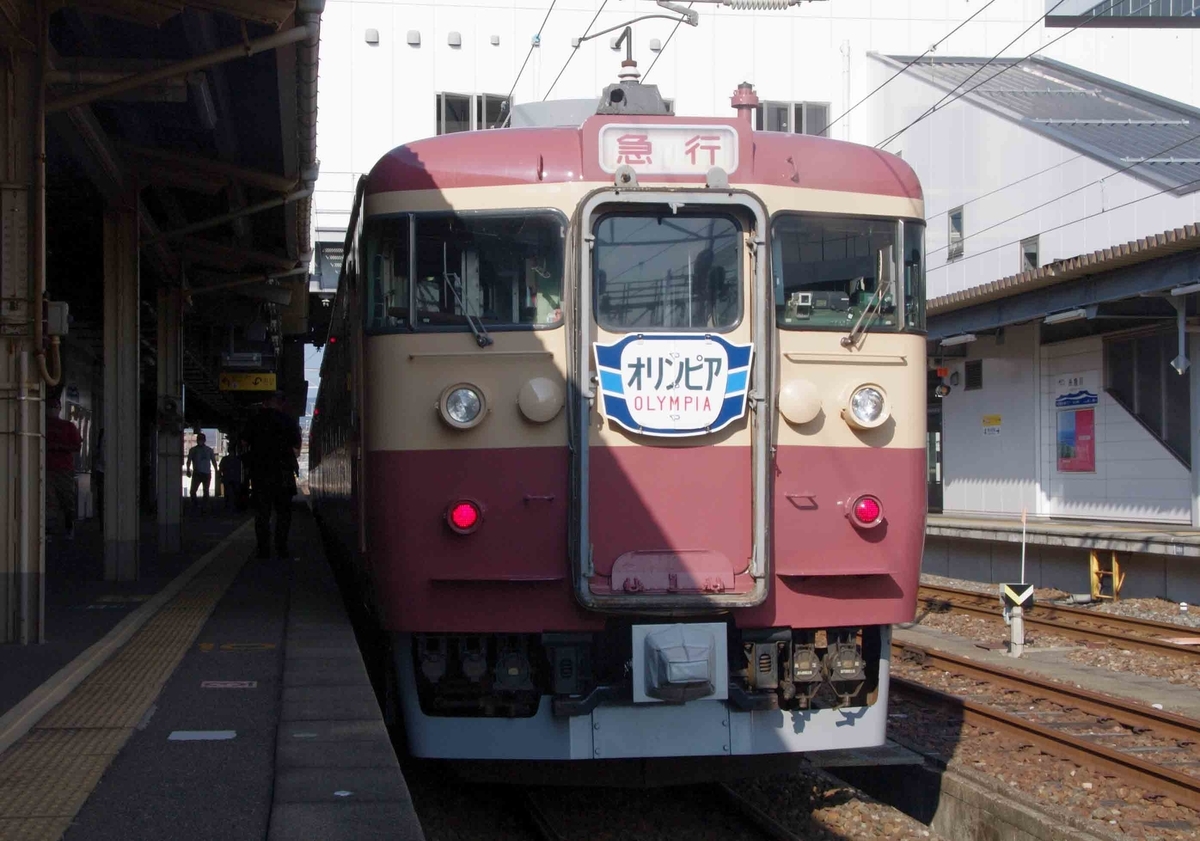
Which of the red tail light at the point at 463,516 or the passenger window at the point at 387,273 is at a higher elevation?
the passenger window at the point at 387,273

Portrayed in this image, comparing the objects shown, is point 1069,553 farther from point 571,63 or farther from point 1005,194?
point 571,63

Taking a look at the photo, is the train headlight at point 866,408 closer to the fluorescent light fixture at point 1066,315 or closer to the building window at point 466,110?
the fluorescent light fixture at point 1066,315

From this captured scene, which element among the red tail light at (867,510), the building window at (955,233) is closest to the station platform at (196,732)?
the red tail light at (867,510)

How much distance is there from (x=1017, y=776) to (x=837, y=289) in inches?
116

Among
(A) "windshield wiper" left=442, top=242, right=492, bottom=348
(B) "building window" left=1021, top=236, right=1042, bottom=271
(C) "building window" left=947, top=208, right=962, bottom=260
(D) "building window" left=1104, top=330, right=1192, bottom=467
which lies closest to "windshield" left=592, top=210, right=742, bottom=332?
(A) "windshield wiper" left=442, top=242, right=492, bottom=348

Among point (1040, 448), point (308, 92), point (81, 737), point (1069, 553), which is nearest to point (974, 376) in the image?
point (1040, 448)

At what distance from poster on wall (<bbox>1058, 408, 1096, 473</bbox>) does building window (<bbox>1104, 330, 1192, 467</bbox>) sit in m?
0.76

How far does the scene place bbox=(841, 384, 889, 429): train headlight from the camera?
606 cm

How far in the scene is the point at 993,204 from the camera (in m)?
23.5

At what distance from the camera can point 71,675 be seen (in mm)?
6285

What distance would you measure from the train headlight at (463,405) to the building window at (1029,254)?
18347mm

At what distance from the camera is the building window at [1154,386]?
56.3ft

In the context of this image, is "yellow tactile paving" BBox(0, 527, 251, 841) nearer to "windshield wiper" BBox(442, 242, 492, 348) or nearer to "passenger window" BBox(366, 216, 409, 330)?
"passenger window" BBox(366, 216, 409, 330)

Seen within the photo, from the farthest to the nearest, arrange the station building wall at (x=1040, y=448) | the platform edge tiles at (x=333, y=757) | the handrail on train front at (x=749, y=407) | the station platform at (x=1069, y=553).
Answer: the station building wall at (x=1040, y=448), the station platform at (x=1069, y=553), the handrail on train front at (x=749, y=407), the platform edge tiles at (x=333, y=757)
